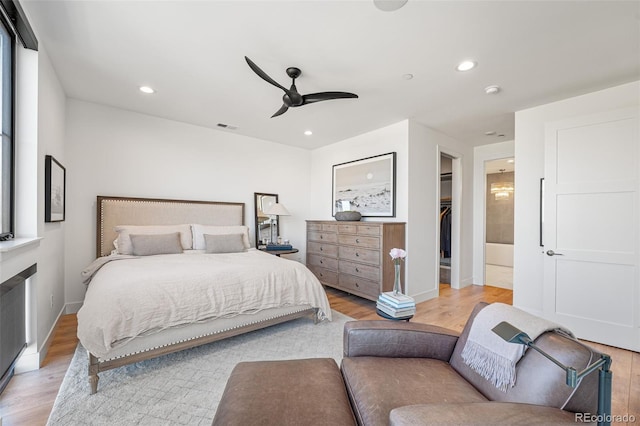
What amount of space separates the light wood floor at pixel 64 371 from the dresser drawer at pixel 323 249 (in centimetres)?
84

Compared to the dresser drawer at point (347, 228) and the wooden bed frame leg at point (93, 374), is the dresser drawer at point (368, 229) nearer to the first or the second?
the dresser drawer at point (347, 228)

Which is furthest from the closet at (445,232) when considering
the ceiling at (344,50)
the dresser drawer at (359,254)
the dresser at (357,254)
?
the dresser drawer at (359,254)

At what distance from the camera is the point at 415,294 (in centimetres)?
393

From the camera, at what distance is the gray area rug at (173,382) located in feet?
5.49

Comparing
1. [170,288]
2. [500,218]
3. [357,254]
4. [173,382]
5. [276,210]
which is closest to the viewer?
[173,382]

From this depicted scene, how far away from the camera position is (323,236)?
463cm

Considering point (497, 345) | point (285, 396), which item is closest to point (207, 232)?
point (285, 396)

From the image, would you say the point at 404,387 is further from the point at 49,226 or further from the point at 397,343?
the point at 49,226

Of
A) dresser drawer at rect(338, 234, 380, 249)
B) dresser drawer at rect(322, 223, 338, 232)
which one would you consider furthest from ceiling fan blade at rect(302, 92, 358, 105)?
dresser drawer at rect(322, 223, 338, 232)

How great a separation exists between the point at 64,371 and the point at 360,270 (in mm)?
3165

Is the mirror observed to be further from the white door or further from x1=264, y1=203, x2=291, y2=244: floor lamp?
the white door

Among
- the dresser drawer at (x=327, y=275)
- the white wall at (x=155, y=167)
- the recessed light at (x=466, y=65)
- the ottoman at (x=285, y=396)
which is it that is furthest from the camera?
the dresser drawer at (x=327, y=275)

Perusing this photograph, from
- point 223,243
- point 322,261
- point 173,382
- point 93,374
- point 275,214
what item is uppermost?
point 275,214

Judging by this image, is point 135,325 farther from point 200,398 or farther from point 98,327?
point 200,398
